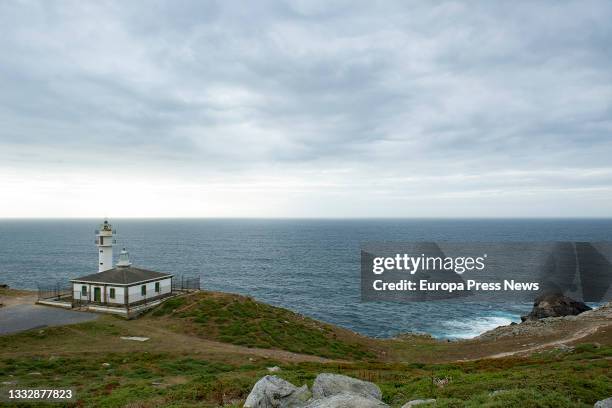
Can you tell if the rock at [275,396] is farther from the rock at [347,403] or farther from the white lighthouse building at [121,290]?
the white lighthouse building at [121,290]

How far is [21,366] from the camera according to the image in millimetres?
22203

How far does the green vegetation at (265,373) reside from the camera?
12578 millimetres

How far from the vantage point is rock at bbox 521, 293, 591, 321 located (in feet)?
172

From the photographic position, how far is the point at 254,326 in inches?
1404

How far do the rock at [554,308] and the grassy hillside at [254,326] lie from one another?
29.4 m

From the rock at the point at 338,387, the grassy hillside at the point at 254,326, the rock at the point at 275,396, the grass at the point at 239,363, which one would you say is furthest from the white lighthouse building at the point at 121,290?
the rock at the point at 338,387

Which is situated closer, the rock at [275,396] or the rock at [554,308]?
the rock at [275,396]

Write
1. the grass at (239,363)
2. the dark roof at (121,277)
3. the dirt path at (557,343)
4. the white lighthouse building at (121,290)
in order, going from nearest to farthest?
1. the grass at (239,363)
2. the dirt path at (557,343)
3. the white lighthouse building at (121,290)
4. the dark roof at (121,277)

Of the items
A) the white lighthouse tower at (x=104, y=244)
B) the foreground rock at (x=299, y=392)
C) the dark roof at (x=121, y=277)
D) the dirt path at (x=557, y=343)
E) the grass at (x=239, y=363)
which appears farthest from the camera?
the white lighthouse tower at (x=104, y=244)

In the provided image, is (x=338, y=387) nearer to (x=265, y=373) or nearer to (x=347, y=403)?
(x=347, y=403)

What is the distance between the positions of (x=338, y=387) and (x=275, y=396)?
6.86ft

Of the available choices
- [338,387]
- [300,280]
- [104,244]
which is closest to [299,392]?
[338,387]

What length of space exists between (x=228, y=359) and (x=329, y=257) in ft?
336

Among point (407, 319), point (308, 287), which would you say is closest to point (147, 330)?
point (407, 319)
